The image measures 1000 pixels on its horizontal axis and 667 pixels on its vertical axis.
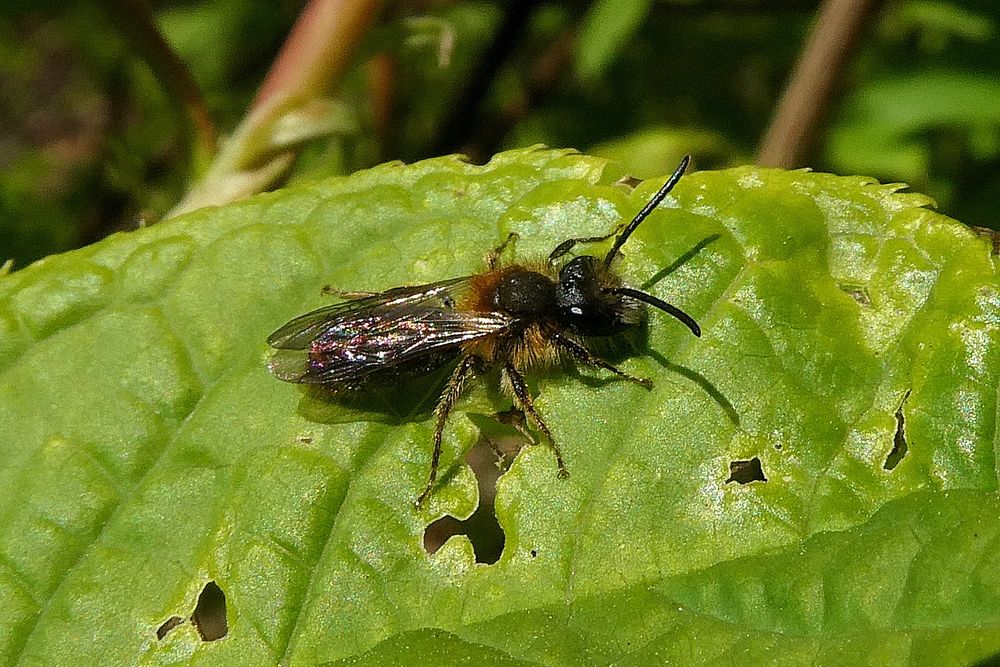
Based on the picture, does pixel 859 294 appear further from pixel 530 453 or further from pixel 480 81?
pixel 480 81

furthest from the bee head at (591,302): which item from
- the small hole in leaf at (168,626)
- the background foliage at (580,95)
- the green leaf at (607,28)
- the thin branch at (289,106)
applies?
the green leaf at (607,28)

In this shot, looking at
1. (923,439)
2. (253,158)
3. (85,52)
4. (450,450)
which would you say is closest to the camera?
(923,439)

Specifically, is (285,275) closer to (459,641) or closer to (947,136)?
(459,641)

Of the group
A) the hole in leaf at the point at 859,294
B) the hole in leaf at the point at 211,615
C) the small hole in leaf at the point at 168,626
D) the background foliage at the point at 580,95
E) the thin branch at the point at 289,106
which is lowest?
the background foliage at the point at 580,95

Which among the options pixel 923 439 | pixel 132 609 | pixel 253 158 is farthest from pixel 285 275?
pixel 923 439

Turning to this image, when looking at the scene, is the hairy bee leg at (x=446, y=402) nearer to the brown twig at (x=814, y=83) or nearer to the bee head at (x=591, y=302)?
the bee head at (x=591, y=302)

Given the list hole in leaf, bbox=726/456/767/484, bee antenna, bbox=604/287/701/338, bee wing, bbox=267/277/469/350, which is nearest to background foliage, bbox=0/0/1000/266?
bee wing, bbox=267/277/469/350

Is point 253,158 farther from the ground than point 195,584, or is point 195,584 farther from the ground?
point 253,158
